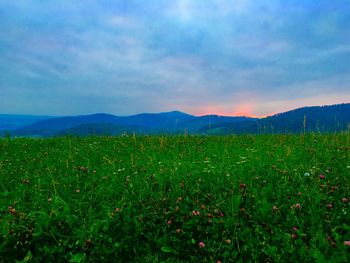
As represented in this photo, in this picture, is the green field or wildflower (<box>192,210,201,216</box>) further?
wildflower (<box>192,210,201,216</box>)

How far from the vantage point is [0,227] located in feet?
13.8

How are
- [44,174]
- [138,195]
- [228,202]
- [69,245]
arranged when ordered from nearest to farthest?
[69,245] → [228,202] → [138,195] → [44,174]

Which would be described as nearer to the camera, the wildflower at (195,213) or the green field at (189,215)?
the green field at (189,215)

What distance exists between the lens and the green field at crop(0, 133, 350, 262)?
4.06 meters

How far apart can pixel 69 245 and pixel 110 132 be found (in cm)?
1315

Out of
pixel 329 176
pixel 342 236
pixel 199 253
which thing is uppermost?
pixel 329 176

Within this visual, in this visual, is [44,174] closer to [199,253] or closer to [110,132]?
[199,253]

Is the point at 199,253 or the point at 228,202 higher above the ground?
the point at 228,202

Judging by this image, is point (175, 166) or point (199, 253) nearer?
point (199, 253)

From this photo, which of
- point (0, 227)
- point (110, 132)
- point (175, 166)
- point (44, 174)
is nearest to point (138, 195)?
point (175, 166)

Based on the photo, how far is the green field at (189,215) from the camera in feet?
13.3

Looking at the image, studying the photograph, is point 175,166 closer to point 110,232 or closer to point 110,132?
point 110,232

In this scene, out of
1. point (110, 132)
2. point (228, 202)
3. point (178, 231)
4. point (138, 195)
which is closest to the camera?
point (178, 231)

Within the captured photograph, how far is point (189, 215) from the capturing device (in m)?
4.76
